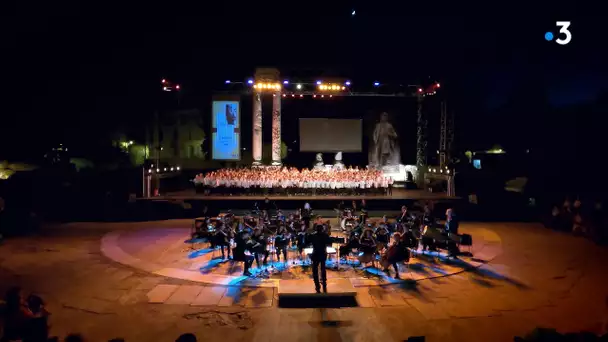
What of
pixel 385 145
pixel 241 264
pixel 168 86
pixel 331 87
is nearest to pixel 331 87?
pixel 331 87

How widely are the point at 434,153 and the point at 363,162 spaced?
4.48 m

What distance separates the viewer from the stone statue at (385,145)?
24500 mm

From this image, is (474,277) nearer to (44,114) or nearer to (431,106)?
(431,106)

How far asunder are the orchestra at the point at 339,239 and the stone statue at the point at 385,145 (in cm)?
1177

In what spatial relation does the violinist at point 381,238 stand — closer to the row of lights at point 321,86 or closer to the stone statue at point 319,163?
the row of lights at point 321,86

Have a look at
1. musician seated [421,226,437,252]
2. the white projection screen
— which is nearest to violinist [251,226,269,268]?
musician seated [421,226,437,252]

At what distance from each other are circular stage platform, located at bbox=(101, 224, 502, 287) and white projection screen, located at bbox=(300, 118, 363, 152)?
477 inches

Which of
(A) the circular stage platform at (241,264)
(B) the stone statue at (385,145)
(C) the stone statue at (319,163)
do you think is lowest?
(A) the circular stage platform at (241,264)

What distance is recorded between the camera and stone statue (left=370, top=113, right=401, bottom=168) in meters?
24.5

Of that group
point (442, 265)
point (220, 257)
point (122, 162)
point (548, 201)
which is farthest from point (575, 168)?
point (122, 162)

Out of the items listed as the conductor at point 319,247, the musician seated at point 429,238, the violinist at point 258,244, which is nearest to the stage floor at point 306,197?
the musician seated at point 429,238

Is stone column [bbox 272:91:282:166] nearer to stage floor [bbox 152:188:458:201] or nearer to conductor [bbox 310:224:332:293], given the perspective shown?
stage floor [bbox 152:188:458:201]

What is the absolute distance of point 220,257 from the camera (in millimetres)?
11586

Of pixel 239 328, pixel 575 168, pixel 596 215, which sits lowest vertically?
pixel 239 328
